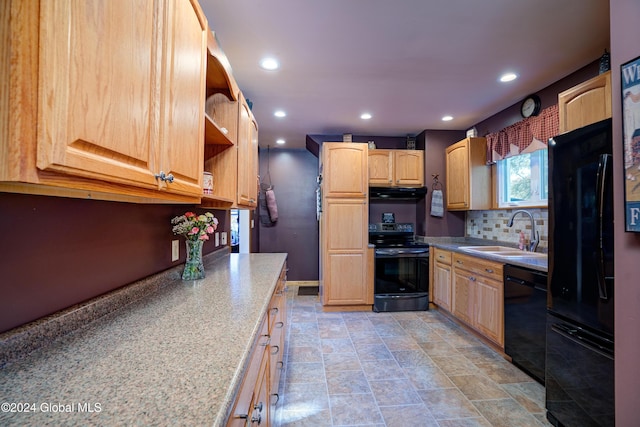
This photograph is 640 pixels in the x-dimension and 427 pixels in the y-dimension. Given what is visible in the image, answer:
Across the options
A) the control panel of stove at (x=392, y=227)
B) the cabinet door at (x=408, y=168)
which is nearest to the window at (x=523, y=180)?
the cabinet door at (x=408, y=168)

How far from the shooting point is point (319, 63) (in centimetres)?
236

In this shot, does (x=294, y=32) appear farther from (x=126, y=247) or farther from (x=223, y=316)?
(x=223, y=316)

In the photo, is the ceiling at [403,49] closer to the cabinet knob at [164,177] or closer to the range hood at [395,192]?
the range hood at [395,192]

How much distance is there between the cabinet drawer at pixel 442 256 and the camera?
3.42m

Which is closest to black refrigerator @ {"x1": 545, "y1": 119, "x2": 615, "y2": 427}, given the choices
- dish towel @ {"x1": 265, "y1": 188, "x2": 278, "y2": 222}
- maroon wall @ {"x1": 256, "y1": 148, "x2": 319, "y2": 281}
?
maroon wall @ {"x1": 256, "y1": 148, "x2": 319, "y2": 281}

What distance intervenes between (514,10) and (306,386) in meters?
2.84

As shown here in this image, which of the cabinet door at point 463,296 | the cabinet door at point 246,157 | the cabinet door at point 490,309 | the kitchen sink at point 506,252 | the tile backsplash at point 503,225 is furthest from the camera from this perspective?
the cabinet door at point 463,296

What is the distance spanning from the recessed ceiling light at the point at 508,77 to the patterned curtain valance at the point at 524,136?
43cm

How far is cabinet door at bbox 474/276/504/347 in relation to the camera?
2.50 m

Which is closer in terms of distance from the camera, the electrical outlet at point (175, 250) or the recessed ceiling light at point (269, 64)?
the electrical outlet at point (175, 250)

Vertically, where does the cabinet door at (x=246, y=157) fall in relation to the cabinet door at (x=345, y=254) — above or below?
above

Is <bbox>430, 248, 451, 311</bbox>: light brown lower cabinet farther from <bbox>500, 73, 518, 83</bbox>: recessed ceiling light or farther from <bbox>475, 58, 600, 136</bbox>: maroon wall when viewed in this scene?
<bbox>500, 73, 518, 83</bbox>: recessed ceiling light

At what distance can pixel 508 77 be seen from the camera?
2580 millimetres

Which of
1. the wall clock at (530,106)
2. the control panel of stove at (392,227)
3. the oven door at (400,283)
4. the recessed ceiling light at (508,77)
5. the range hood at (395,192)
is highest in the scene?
the recessed ceiling light at (508,77)
